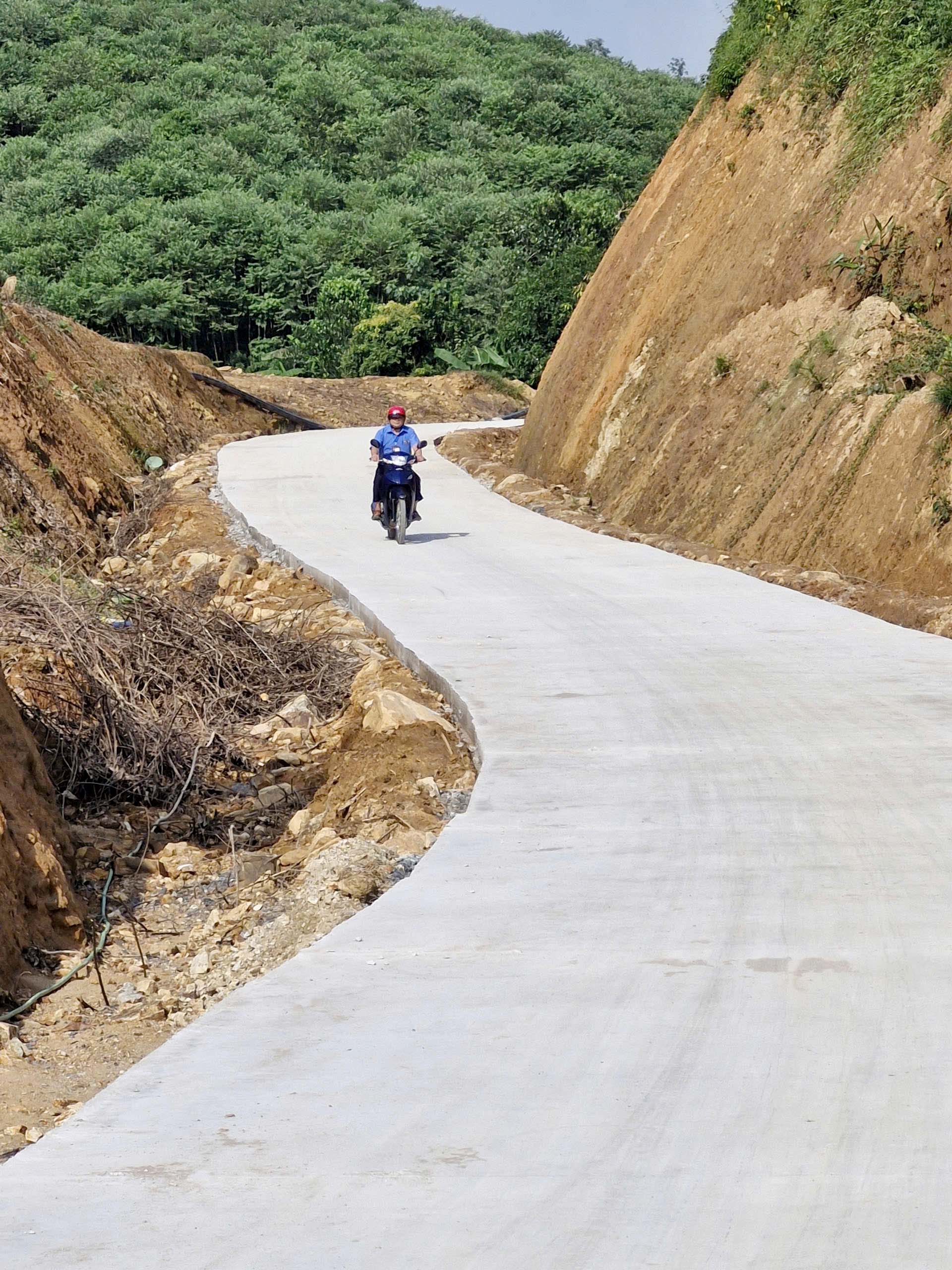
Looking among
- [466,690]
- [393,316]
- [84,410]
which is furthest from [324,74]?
[466,690]

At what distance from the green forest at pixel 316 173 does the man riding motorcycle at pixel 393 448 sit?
1704cm

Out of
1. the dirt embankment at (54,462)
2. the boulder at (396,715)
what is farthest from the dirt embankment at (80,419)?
the boulder at (396,715)

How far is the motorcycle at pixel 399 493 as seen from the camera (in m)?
15.5

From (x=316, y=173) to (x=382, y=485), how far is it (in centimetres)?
5353

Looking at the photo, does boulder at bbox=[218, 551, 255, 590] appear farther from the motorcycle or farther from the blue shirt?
the blue shirt

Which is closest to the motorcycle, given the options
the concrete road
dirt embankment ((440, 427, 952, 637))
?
dirt embankment ((440, 427, 952, 637))

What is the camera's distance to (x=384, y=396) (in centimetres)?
4116

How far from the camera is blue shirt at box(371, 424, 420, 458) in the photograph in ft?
51.2

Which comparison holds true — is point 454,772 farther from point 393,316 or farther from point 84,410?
point 393,316

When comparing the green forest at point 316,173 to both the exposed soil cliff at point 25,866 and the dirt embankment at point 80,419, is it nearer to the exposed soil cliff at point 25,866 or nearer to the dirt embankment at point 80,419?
the dirt embankment at point 80,419

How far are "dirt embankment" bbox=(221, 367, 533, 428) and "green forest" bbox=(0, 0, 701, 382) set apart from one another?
263 cm

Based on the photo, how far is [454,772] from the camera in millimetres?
7492

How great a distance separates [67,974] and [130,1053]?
0.77 meters

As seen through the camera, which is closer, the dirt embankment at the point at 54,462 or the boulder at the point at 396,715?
the dirt embankment at the point at 54,462
